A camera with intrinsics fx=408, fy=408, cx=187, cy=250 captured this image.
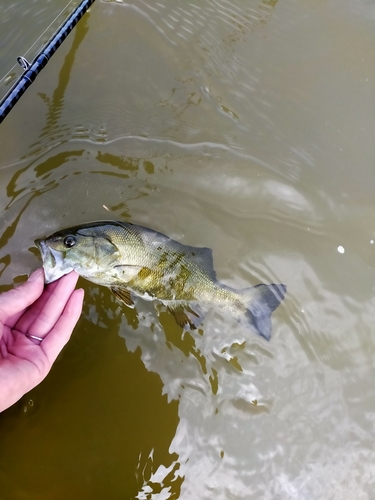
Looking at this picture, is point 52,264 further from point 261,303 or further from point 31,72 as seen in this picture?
point 261,303

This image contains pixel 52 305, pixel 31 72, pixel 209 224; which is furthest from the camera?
pixel 209 224

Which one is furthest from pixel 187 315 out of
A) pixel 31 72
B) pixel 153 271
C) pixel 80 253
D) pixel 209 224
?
pixel 31 72

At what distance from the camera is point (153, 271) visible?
9.41ft

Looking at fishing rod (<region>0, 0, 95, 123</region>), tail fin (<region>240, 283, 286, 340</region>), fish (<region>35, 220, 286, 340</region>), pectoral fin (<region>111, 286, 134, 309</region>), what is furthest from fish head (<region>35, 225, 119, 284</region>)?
tail fin (<region>240, 283, 286, 340</region>)

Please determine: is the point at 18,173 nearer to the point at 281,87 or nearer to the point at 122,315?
the point at 122,315

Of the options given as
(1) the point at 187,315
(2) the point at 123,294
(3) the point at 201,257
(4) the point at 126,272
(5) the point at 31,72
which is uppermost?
(5) the point at 31,72

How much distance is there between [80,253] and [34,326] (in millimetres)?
557

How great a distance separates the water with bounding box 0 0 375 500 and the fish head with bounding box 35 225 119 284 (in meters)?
0.52

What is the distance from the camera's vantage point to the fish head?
2658 mm

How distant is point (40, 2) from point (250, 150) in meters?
2.45

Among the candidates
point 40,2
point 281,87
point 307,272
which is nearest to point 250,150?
point 281,87

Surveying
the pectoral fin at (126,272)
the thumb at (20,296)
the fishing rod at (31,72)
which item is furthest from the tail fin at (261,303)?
→ the fishing rod at (31,72)

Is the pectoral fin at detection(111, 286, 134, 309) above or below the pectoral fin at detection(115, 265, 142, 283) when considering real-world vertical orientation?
below

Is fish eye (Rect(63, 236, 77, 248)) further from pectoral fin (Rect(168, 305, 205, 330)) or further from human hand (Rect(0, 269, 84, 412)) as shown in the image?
pectoral fin (Rect(168, 305, 205, 330))
